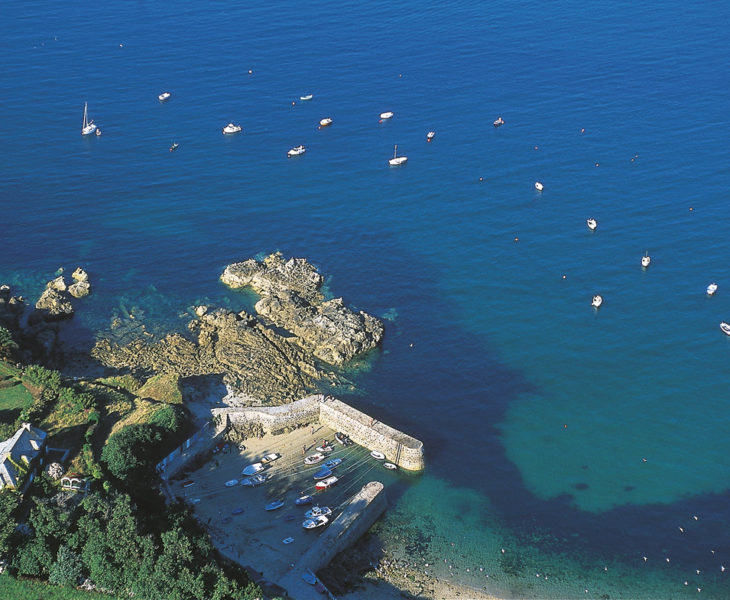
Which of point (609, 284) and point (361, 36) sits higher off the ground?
point (361, 36)

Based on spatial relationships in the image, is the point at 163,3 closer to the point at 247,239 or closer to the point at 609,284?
the point at 247,239

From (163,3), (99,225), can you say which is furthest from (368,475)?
(163,3)

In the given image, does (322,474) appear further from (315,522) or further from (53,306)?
(53,306)

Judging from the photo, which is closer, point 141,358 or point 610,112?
point 141,358

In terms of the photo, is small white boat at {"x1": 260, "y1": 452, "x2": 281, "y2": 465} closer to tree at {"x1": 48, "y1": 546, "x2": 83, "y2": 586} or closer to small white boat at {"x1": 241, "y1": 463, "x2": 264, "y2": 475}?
small white boat at {"x1": 241, "y1": 463, "x2": 264, "y2": 475}

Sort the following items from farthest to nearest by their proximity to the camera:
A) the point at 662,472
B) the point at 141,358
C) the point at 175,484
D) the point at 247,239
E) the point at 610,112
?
the point at 610,112, the point at 247,239, the point at 141,358, the point at 662,472, the point at 175,484

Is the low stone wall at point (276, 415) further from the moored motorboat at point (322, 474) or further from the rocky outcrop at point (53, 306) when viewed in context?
the rocky outcrop at point (53, 306)
